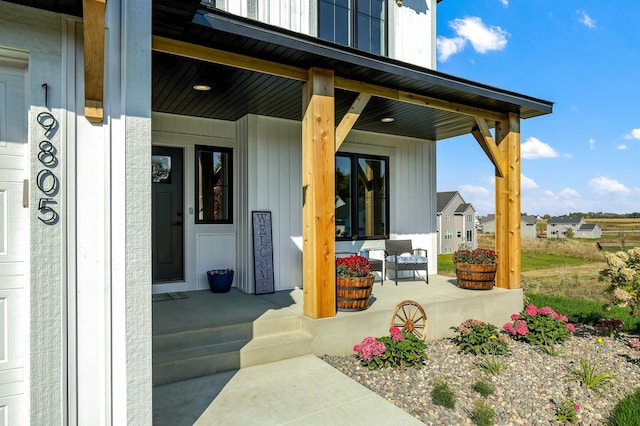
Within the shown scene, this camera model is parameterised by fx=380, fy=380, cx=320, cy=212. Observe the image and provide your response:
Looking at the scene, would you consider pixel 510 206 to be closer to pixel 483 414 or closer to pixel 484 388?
pixel 484 388

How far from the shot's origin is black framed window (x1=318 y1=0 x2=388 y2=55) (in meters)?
5.39

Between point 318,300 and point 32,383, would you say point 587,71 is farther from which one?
point 32,383

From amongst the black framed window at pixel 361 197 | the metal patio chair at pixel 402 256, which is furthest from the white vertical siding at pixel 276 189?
the metal patio chair at pixel 402 256

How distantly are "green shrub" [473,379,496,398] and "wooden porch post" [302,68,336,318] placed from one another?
1.43m

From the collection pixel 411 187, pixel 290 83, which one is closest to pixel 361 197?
pixel 411 187

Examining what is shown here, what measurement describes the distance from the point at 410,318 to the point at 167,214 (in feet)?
11.6

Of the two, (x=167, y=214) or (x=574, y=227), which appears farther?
(x=574, y=227)

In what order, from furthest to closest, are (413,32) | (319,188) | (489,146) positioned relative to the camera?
(413,32) < (489,146) < (319,188)

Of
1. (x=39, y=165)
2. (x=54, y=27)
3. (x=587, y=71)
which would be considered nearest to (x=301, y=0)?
(x=54, y=27)

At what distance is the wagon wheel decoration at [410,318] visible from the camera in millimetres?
4277

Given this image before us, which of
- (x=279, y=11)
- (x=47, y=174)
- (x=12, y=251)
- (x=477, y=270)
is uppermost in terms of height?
(x=279, y=11)

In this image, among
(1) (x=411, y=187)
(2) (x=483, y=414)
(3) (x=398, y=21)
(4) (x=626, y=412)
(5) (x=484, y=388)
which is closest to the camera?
(2) (x=483, y=414)

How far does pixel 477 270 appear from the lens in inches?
206

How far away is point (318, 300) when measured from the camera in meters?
3.80
